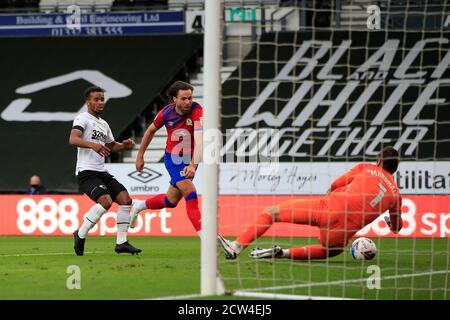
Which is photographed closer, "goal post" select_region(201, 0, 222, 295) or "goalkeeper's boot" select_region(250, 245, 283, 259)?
"goal post" select_region(201, 0, 222, 295)

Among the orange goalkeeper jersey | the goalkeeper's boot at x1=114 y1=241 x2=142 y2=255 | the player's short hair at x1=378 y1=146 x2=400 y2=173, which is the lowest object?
the goalkeeper's boot at x1=114 y1=241 x2=142 y2=255

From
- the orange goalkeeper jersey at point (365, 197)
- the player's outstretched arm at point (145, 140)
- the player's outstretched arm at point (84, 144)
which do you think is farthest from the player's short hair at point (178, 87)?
the orange goalkeeper jersey at point (365, 197)

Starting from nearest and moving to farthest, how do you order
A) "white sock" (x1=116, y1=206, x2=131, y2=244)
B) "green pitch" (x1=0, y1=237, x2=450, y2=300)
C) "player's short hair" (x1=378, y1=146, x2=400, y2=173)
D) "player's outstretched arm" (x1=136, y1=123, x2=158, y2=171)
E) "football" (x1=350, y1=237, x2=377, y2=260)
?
1. "green pitch" (x1=0, y1=237, x2=450, y2=300)
2. "player's short hair" (x1=378, y1=146, x2=400, y2=173)
3. "football" (x1=350, y1=237, x2=377, y2=260)
4. "player's outstretched arm" (x1=136, y1=123, x2=158, y2=171)
5. "white sock" (x1=116, y1=206, x2=131, y2=244)

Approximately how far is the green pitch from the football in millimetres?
105

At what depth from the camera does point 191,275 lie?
30.9ft

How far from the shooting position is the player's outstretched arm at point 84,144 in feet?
37.7

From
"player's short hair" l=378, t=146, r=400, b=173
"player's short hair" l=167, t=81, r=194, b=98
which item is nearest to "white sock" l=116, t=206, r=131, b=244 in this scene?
"player's short hair" l=167, t=81, r=194, b=98

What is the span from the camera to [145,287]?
8367 mm

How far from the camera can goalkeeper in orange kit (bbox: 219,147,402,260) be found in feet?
32.0

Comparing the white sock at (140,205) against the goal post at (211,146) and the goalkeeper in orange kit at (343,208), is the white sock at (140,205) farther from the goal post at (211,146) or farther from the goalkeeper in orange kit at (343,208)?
the goal post at (211,146)

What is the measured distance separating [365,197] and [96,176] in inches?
147

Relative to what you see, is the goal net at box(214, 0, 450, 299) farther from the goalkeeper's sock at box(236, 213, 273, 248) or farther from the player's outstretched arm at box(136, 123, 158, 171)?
the goalkeeper's sock at box(236, 213, 273, 248)

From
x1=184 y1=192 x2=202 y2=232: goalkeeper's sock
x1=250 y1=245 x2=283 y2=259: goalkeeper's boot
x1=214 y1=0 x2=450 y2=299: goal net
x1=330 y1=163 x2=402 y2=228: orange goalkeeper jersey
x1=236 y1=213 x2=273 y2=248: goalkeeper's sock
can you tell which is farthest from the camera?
x1=214 y1=0 x2=450 y2=299: goal net

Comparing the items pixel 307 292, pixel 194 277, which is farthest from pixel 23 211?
pixel 307 292
